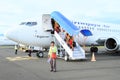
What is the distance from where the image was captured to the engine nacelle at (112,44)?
24.2m

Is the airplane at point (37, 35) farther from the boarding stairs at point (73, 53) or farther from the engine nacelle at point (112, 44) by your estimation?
the boarding stairs at point (73, 53)

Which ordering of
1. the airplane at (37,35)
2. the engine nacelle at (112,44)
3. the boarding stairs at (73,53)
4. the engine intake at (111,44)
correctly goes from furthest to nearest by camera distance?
the engine intake at (111,44) → the engine nacelle at (112,44) → the airplane at (37,35) → the boarding stairs at (73,53)

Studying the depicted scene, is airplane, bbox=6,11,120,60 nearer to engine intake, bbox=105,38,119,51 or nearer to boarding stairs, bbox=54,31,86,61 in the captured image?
engine intake, bbox=105,38,119,51

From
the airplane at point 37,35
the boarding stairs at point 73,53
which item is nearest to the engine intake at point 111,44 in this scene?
the airplane at point 37,35

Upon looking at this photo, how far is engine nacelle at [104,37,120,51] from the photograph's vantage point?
24188 millimetres

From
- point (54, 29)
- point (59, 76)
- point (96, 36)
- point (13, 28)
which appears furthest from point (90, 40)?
point (59, 76)

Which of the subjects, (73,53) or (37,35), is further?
(37,35)

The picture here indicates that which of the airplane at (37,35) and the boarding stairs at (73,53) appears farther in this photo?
the airplane at (37,35)

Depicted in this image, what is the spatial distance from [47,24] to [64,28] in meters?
1.70

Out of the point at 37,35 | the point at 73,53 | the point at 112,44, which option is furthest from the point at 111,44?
the point at 37,35

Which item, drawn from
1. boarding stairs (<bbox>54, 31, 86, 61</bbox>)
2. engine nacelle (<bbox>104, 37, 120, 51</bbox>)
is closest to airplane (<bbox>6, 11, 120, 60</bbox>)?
engine nacelle (<bbox>104, 37, 120, 51</bbox>)

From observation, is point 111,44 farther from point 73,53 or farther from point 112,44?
point 73,53

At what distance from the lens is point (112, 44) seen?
82.1ft

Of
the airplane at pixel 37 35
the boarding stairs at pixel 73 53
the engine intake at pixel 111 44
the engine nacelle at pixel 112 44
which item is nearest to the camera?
the boarding stairs at pixel 73 53
